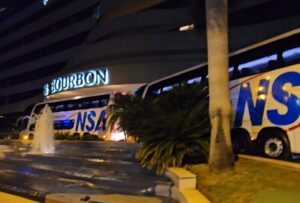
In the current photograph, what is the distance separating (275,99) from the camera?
1319 centimetres

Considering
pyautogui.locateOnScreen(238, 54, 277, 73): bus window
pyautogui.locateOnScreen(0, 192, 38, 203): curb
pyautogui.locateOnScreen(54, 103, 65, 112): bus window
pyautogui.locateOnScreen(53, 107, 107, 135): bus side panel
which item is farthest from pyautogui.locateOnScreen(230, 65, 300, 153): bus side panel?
pyautogui.locateOnScreen(54, 103, 65, 112): bus window

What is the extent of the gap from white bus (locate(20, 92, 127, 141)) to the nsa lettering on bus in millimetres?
12540

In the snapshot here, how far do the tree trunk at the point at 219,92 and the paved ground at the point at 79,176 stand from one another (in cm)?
121

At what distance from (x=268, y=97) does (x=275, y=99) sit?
0.28 m

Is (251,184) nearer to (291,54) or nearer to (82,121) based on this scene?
(291,54)

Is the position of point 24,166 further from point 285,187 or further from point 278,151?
point 285,187

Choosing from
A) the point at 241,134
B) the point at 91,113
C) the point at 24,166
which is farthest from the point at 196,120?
the point at 91,113

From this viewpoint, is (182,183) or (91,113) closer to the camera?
(182,183)

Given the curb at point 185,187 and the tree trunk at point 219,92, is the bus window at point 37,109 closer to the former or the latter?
the curb at point 185,187

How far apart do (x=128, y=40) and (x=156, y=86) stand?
1085 inches

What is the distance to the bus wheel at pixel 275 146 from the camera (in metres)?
12.8

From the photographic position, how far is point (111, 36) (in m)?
50.0

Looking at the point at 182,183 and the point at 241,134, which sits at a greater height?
the point at 241,134

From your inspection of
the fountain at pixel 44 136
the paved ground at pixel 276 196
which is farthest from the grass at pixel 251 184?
the fountain at pixel 44 136
